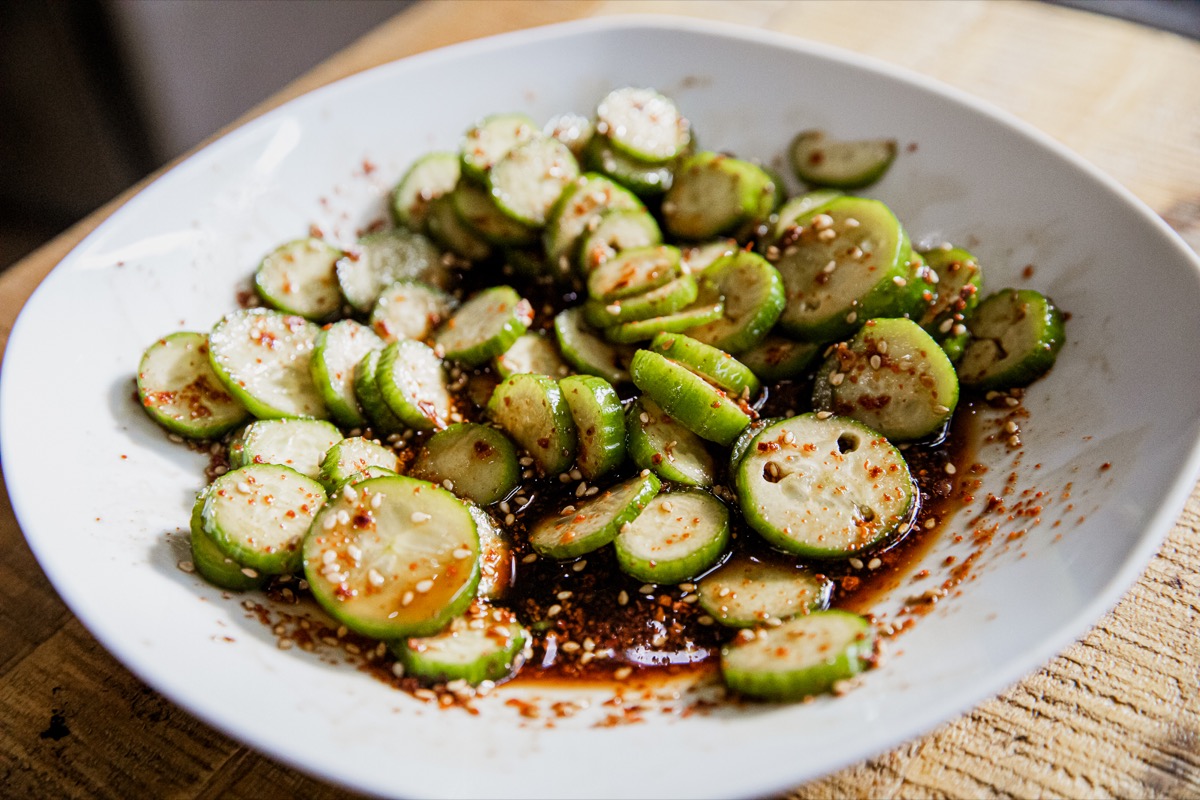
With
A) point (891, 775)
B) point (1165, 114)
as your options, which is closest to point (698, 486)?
point (891, 775)

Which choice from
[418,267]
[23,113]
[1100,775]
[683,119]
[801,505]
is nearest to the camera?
[1100,775]

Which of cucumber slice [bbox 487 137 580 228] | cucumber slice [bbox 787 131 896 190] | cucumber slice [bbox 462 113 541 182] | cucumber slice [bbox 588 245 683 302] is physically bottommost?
cucumber slice [bbox 588 245 683 302]

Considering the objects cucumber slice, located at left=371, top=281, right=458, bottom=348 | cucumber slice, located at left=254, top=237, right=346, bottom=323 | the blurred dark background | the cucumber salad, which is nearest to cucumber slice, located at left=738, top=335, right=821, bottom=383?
the cucumber salad

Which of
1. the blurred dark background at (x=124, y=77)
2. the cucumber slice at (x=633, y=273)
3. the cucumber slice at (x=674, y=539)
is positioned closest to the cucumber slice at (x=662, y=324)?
the cucumber slice at (x=633, y=273)

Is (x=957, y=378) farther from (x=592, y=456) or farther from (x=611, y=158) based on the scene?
(x=611, y=158)

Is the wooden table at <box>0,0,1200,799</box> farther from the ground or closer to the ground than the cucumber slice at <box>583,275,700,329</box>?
closer to the ground

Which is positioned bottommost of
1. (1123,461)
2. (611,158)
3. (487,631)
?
(487,631)

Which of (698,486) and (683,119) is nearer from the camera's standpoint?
(698,486)

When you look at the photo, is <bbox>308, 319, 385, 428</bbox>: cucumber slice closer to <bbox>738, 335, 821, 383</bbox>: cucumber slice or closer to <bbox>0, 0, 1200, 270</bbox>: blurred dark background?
<bbox>738, 335, 821, 383</bbox>: cucumber slice
